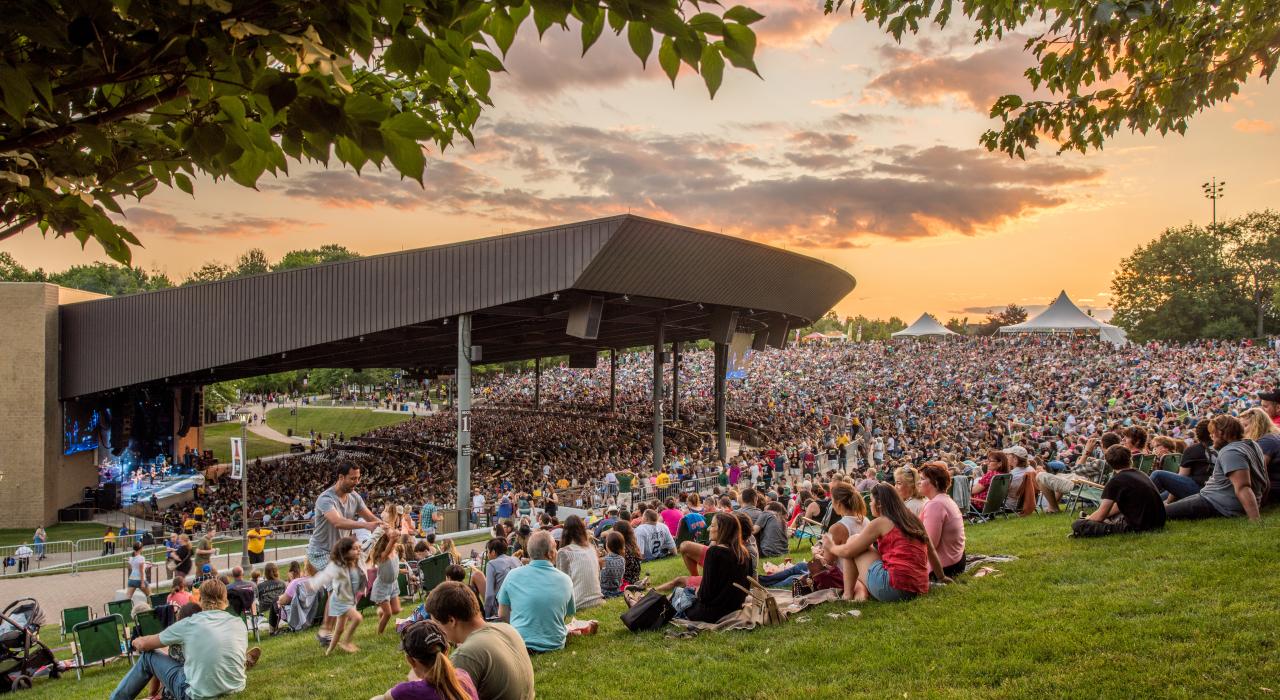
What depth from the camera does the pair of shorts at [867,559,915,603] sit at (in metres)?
6.84

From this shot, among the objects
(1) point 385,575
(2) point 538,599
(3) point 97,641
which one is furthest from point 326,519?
(3) point 97,641

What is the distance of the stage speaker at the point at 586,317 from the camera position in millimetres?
25672

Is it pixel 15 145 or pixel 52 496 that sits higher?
pixel 15 145

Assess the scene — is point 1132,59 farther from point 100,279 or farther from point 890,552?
point 100,279

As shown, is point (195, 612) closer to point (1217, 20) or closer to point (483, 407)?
point (1217, 20)

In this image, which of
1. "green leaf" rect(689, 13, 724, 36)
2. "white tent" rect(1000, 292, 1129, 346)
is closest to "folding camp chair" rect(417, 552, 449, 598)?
"green leaf" rect(689, 13, 724, 36)

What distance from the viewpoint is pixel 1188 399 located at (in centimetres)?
2931

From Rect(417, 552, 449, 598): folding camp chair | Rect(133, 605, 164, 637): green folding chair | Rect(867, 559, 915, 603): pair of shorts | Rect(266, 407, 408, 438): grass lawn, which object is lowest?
Rect(266, 407, 408, 438): grass lawn

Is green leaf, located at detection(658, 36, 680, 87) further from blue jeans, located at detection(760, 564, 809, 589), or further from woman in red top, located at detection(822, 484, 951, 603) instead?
blue jeans, located at detection(760, 564, 809, 589)

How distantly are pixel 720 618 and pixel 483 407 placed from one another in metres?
63.3

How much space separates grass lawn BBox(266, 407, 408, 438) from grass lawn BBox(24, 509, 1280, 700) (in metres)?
67.5

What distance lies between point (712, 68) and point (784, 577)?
711 cm

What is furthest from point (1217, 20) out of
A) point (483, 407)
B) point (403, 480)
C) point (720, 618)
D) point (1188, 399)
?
point (483, 407)

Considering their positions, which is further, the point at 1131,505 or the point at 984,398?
the point at 984,398
